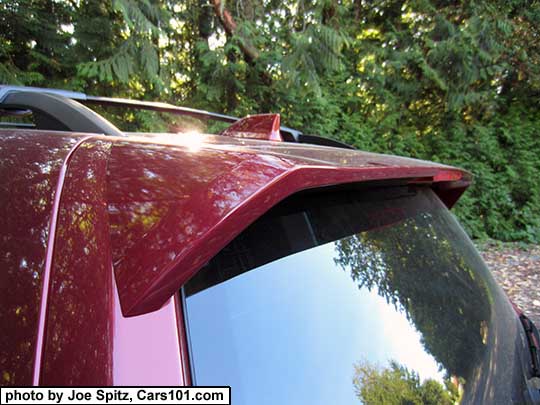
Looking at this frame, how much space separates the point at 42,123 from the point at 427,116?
8.06m

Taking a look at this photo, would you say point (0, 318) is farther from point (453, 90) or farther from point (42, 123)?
point (453, 90)

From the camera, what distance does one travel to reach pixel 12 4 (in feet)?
15.4

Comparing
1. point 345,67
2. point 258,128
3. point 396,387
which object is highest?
point 345,67

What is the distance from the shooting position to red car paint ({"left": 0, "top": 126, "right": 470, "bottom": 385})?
57 centimetres

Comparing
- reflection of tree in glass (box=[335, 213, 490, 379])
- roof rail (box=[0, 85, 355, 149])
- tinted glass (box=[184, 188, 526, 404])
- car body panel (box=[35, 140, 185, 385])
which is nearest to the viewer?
car body panel (box=[35, 140, 185, 385])

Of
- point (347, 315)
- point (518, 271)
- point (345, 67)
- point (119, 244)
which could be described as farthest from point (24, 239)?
point (345, 67)

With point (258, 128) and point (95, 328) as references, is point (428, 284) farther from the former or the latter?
point (258, 128)

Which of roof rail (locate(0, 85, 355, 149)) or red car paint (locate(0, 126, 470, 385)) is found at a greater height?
roof rail (locate(0, 85, 355, 149))

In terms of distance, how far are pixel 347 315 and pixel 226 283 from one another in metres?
0.30

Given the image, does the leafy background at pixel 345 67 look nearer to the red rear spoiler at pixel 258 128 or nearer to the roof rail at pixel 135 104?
the roof rail at pixel 135 104

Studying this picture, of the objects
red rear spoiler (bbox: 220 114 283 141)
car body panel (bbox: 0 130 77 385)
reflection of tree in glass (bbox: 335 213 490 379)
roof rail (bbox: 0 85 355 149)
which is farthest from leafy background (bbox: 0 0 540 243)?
reflection of tree in glass (bbox: 335 213 490 379)

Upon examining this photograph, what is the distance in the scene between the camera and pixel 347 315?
83 centimetres

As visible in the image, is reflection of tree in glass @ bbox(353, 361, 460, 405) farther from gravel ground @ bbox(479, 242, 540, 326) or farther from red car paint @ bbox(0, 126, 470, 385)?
gravel ground @ bbox(479, 242, 540, 326)

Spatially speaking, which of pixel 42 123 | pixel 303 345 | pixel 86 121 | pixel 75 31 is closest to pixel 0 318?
pixel 303 345
